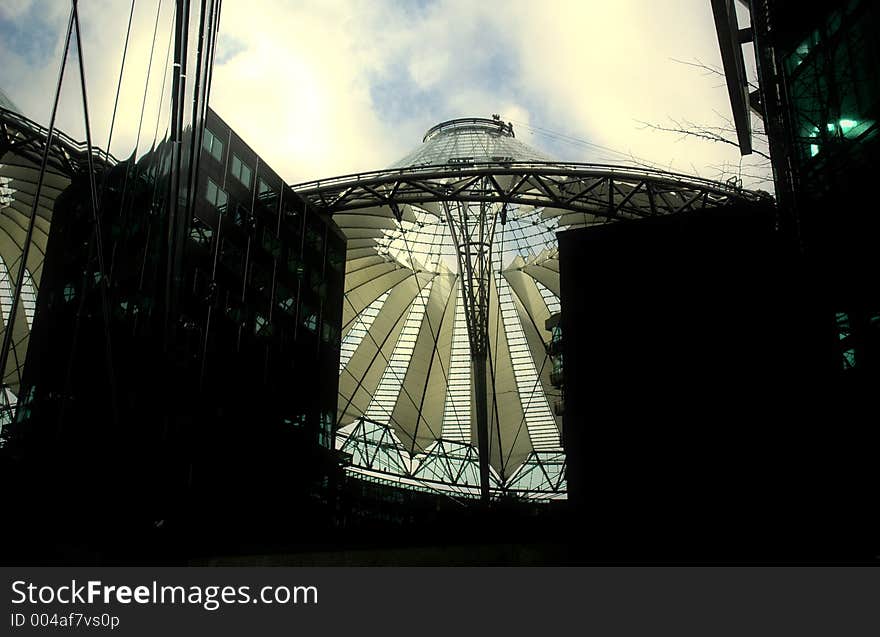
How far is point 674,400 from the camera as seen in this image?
2330 centimetres

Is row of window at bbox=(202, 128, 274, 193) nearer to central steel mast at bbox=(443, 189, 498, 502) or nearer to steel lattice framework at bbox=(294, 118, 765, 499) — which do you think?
steel lattice framework at bbox=(294, 118, 765, 499)

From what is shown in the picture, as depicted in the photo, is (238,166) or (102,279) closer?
(102,279)

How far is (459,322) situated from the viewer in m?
51.2

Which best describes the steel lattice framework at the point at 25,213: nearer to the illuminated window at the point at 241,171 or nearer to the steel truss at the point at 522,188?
the illuminated window at the point at 241,171

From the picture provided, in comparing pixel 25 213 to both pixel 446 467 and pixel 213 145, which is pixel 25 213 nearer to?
pixel 213 145

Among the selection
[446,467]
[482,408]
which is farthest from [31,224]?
[446,467]

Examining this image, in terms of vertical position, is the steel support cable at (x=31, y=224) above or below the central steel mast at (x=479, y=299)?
below

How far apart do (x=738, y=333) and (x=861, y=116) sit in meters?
10.3

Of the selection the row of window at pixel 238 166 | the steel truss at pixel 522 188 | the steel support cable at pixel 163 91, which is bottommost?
the steel support cable at pixel 163 91

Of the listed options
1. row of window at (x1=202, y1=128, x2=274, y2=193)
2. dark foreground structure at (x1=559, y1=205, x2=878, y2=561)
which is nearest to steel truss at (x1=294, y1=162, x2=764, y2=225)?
row of window at (x1=202, y1=128, x2=274, y2=193)

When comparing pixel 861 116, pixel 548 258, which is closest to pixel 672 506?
pixel 861 116

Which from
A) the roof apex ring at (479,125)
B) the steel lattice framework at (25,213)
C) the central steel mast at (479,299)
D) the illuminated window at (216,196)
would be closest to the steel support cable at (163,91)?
the steel lattice framework at (25,213)

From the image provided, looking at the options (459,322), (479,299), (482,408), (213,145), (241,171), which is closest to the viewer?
(213,145)

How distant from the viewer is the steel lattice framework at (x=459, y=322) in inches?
1662
